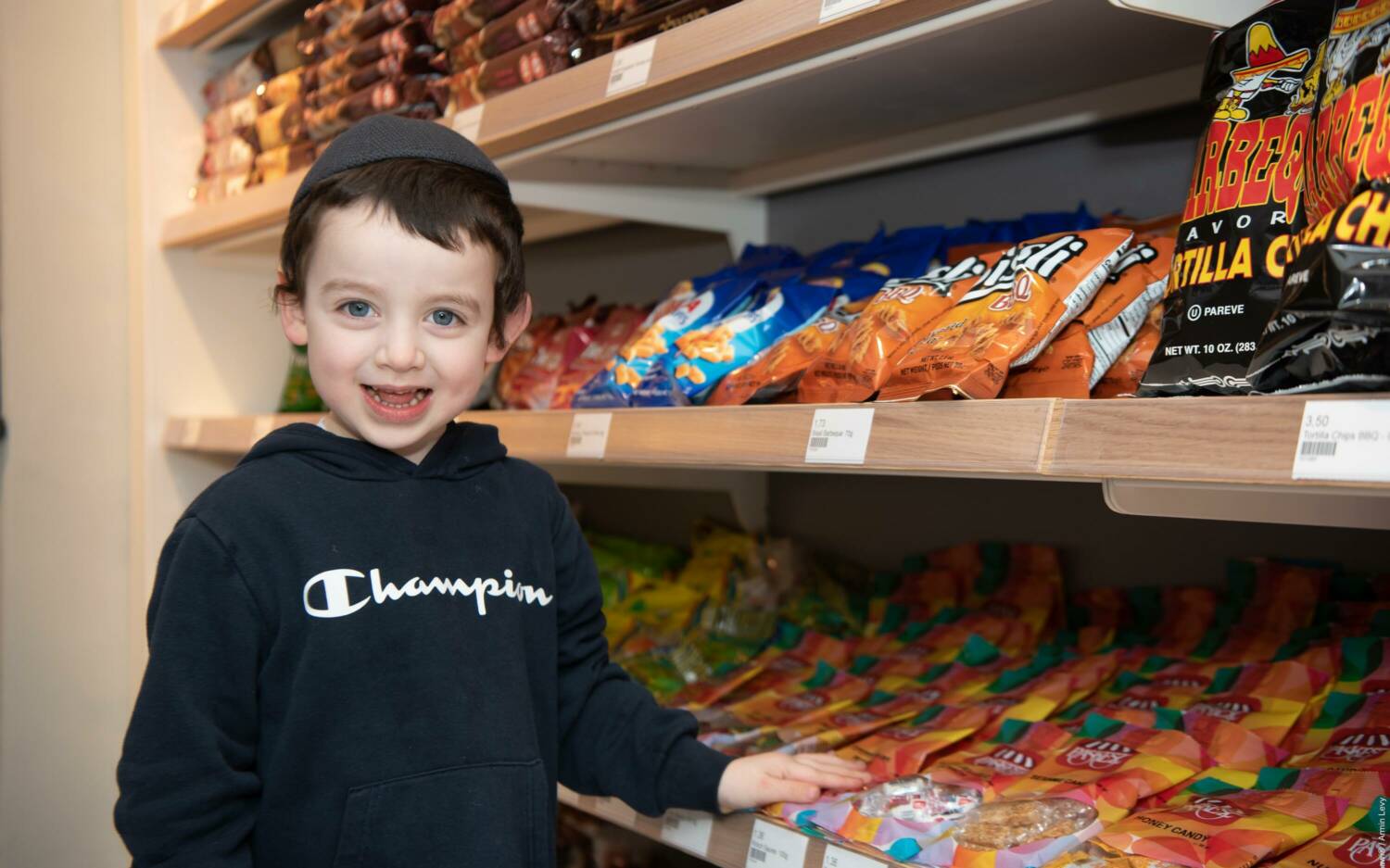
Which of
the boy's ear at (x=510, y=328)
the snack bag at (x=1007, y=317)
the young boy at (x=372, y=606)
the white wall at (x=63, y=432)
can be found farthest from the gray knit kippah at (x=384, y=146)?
the white wall at (x=63, y=432)

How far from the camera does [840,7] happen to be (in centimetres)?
109

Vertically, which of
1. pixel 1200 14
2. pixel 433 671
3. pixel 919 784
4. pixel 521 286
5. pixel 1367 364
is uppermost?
pixel 1200 14

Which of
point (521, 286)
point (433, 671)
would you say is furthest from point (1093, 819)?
point (521, 286)

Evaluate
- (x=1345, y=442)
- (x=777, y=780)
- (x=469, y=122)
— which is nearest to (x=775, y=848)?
(x=777, y=780)

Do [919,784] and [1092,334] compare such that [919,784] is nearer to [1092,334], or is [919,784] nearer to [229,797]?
[1092,334]

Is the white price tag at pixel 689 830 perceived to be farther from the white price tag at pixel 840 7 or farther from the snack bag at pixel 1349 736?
the white price tag at pixel 840 7

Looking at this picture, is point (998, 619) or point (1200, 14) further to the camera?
point (998, 619)

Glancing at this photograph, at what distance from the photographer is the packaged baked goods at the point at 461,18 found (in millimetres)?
1719

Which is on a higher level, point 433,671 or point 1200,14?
point 1200,14

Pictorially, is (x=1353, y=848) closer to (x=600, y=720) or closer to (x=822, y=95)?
(x=600, y=720)

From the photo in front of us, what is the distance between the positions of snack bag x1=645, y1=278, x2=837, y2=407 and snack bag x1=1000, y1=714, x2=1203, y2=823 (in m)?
0.56

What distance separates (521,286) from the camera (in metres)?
1.27

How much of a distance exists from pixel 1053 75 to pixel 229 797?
1.17 m

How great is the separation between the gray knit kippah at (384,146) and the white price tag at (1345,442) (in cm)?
81
